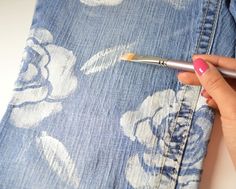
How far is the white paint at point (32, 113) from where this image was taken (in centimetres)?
42

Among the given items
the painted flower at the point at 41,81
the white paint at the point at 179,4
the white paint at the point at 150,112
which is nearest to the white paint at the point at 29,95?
the painted flower at the point at 41,81

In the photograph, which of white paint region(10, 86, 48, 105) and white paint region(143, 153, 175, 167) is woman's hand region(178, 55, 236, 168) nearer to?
white paint region(143, 153, 175, 167)

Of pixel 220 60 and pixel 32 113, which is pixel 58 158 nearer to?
pixel 32 113

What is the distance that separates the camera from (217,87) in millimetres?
396

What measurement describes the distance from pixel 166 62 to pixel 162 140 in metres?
0.10

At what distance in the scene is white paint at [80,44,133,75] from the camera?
1.48 ft

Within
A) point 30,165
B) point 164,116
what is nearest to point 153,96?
point 164,116

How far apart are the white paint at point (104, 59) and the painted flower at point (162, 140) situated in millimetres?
73

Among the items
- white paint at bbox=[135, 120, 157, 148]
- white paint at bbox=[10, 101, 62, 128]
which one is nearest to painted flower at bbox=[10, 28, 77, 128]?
white paint at bbox=[10, 101, 62, 128]

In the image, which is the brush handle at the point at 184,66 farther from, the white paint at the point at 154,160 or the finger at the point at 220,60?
the white paint at the point at 154,160

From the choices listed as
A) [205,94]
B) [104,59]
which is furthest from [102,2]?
[205,94]

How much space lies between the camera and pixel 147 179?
388mm

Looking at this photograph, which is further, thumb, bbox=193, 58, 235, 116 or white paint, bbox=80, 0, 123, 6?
white paint, bbox=80, 0, 123, 6

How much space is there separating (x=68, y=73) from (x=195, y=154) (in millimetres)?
191
